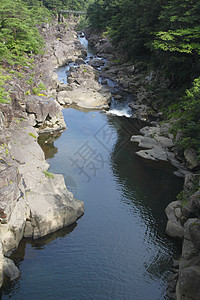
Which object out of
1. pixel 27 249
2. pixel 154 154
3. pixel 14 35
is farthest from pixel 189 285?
pixel 14 35

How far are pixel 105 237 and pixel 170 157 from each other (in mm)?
11443

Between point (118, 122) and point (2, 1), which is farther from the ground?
point (2, 1)

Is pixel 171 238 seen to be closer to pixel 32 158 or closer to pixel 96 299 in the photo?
pixel 96 299

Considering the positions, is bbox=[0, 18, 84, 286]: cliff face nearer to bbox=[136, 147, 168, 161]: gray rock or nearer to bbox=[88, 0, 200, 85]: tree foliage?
bbox=[136, 147, 168, 161]: gray rock

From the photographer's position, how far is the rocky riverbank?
492 inches

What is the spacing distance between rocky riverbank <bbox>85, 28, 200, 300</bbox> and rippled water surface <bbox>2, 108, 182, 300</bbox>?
877mm

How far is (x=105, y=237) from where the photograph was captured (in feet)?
52.2

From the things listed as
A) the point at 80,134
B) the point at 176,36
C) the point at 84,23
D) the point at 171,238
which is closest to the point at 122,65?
the point at 176,36

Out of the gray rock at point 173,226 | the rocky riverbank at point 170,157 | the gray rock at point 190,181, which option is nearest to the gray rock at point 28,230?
the rocky riverbank at point 170,157

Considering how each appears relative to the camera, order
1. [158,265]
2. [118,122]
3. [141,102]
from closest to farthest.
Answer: [158,265] → [118,122] → [141,102]

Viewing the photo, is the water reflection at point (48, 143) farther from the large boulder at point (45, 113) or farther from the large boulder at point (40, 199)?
the large boulder at point (40, 199)

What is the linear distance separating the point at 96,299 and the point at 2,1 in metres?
40.4

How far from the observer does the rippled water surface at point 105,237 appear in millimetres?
12930

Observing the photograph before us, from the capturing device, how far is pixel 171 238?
53.6ft
